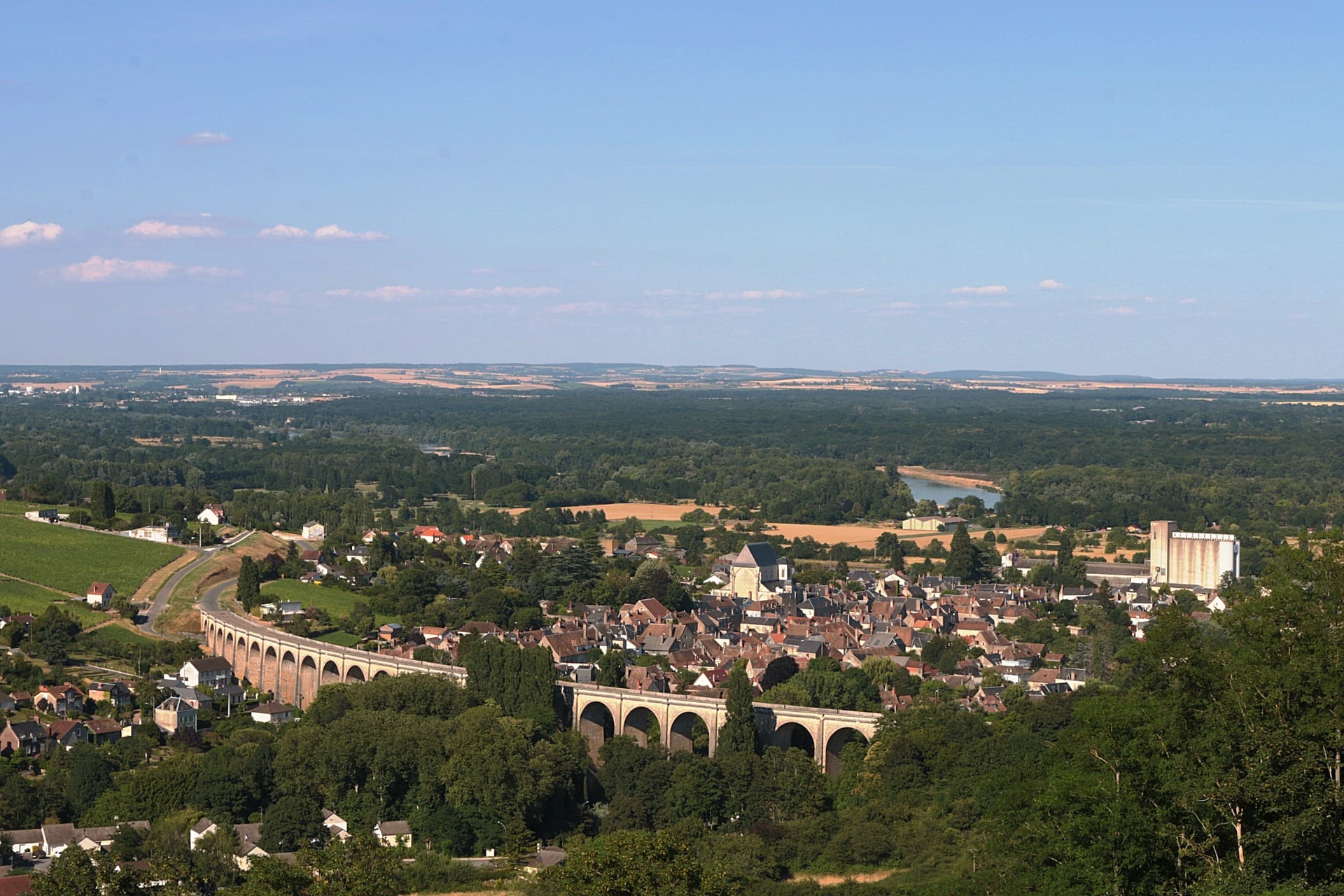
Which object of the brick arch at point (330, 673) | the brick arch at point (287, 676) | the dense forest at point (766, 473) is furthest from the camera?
the dense forest at point (766, 473)

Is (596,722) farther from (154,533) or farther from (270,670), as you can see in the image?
(154,533)

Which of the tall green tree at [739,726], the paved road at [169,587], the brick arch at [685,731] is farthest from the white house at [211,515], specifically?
the tall green tree at [739,726]

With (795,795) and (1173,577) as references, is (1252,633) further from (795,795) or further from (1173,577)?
(1173,577)

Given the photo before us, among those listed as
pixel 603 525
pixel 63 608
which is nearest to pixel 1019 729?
pixel 63 608

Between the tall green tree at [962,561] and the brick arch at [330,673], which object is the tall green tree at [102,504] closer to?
the brick arch at [330,673]

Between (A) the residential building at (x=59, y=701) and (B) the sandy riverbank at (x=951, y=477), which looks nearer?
(A) the residential building at (x=59, y=701)

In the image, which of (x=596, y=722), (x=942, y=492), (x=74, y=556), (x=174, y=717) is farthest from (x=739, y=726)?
(x=942, y=492)
